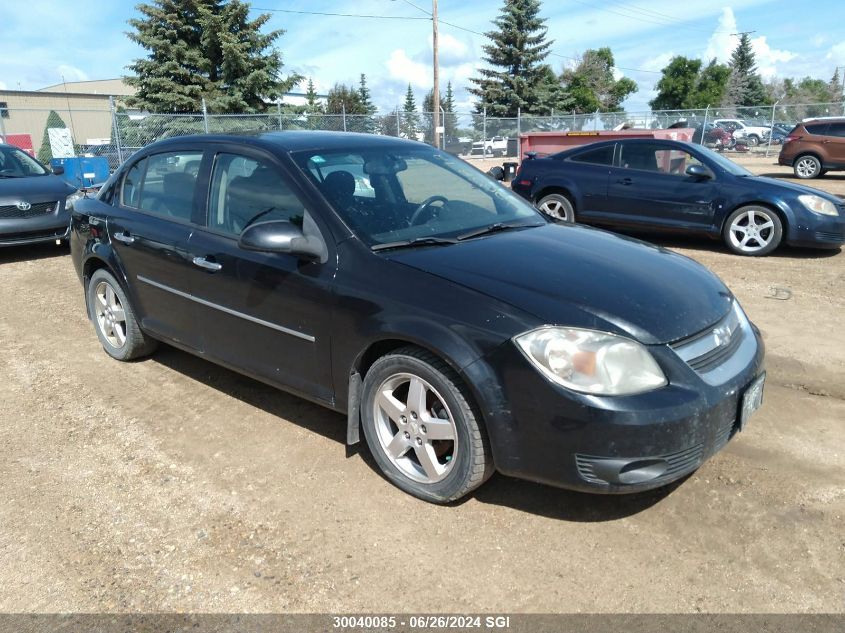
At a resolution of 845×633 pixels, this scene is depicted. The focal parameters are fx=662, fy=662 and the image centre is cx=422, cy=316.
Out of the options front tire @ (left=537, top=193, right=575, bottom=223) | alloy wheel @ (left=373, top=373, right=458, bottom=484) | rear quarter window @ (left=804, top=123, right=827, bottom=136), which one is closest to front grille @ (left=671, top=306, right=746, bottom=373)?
alloy wheel @ (left=373, top=373, right=458, bottom=484)

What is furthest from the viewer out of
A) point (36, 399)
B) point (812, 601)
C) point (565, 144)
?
point (565, 144)

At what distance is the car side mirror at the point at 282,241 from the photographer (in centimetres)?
317

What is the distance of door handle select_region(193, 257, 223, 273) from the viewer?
3.71m

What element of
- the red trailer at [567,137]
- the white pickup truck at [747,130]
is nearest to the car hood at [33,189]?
the red trailer at [567,137]

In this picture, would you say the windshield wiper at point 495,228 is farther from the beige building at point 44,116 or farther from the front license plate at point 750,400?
Result: the beige building at point 44,116

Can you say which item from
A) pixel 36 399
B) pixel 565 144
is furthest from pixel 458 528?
pixel 565 144

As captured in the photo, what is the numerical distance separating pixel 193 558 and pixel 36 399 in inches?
91.3

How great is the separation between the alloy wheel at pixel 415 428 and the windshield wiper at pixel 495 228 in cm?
88

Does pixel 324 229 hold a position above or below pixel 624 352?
above

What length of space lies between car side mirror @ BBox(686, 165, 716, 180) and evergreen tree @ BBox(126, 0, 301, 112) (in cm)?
2694

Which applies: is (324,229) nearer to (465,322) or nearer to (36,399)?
(465,322)

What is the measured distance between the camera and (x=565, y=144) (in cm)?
1349

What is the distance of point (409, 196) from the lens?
3.71 meters

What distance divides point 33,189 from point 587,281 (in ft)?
28.0
